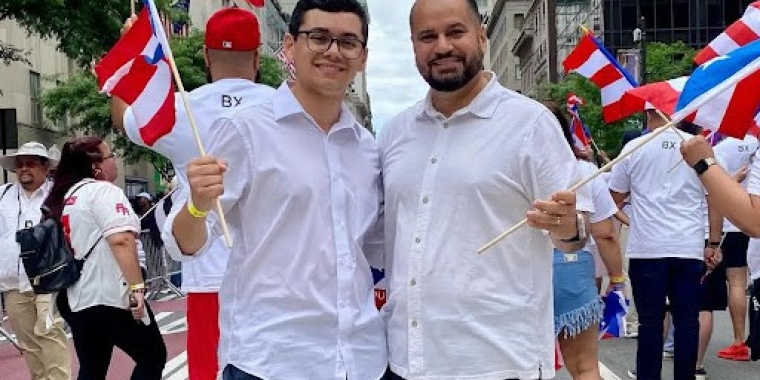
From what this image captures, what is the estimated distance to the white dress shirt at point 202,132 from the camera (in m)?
Answer: 4.04

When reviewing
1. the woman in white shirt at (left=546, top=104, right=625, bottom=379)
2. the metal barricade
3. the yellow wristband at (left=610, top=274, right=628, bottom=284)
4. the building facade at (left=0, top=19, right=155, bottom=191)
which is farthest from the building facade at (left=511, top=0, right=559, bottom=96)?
the woman in white shirt at (left=546, top=104, right=625, bottom=379)

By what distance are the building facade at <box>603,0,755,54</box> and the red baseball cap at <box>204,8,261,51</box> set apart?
60.9 metres

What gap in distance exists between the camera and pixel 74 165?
6152 millimetres

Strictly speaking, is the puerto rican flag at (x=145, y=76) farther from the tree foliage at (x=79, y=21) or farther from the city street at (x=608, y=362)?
the tree foliage at (x=79, y=21)

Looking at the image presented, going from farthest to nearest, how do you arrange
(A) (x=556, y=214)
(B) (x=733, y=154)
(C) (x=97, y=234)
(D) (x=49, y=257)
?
(B) (x=733, y=154) → (D) (x=49, y=257) → (C) (x=97, y=234) → (A) (x=556, y=214)

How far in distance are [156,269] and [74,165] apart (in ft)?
34.2

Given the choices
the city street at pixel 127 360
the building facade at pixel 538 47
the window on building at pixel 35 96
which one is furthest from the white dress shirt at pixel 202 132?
the building facade at pixel 538 47

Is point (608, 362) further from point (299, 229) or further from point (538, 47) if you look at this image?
point (538, 47)

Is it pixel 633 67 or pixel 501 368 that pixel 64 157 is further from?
pixel 633 67

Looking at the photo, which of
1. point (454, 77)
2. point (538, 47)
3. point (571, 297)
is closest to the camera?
point (454, 77)

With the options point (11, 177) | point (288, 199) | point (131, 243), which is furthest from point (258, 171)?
point (11, 177)

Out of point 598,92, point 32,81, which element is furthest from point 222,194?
point 598,92

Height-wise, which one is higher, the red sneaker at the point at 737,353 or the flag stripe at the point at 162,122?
the flag stripe at the point at 162,122

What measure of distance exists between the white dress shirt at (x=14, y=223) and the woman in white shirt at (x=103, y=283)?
5.08ft
